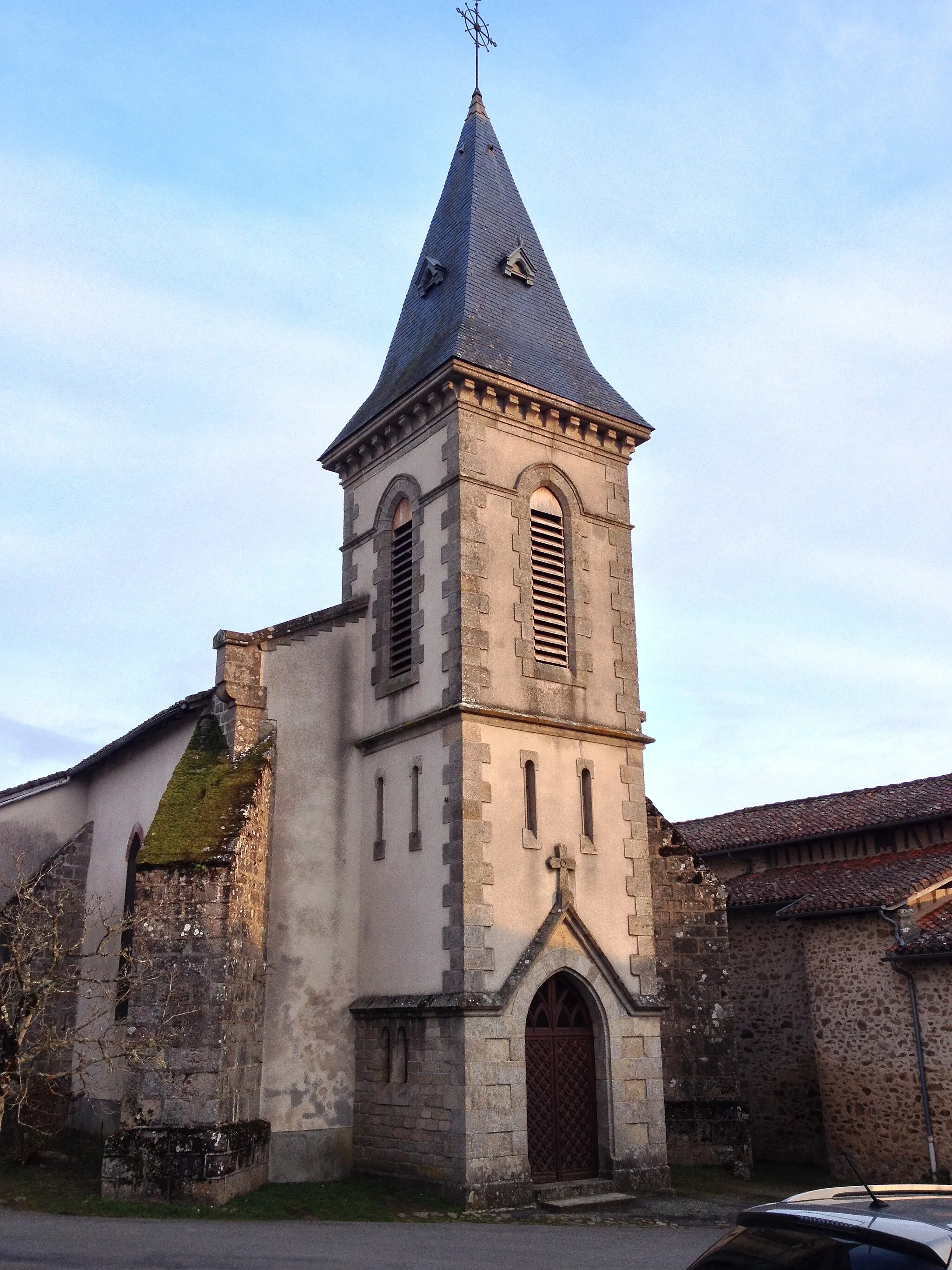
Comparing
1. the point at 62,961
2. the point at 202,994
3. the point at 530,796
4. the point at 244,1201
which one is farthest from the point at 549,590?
the point at 62,961

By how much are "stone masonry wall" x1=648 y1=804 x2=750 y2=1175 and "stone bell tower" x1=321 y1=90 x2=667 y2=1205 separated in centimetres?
140

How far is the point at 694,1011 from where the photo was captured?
1875 centimetres

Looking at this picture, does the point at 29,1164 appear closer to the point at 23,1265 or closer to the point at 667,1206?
the point at 23,1265

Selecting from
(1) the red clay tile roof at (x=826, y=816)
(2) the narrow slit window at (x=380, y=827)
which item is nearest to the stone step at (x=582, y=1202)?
(2) the narrow slit window at (x=380, y=827)

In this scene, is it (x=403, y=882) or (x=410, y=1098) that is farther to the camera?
(x=403, y=882)

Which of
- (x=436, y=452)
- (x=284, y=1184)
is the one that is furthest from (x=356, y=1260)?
(x=436, y=452)

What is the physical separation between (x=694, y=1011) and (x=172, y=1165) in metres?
8.76

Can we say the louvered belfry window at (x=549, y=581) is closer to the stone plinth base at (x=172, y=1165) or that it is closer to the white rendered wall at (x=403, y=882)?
the white rendered wall at (x=403, y=882)

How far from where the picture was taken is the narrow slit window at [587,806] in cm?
1759

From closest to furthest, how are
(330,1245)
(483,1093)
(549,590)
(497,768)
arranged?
(330,1245)
(483,1093)
(497,768)
(549,590)

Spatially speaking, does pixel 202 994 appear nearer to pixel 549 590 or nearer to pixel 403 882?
pixel 403 882

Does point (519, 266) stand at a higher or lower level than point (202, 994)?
higher

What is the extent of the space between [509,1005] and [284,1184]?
13.0 feet

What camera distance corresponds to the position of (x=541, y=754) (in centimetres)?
1734
